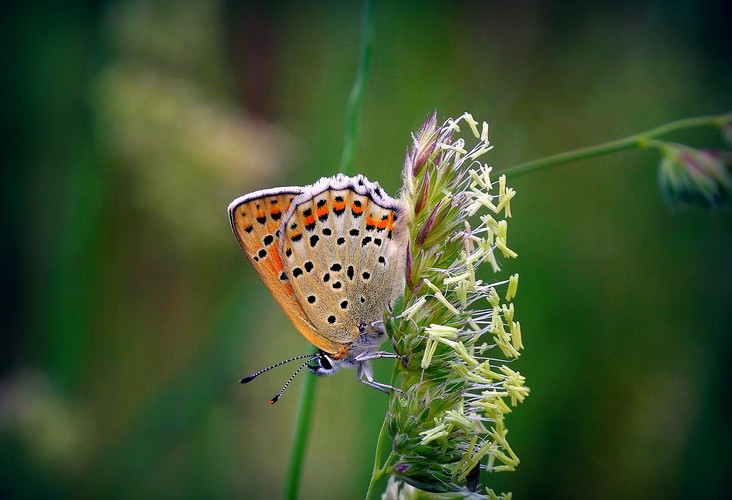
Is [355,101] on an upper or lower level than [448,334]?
upper

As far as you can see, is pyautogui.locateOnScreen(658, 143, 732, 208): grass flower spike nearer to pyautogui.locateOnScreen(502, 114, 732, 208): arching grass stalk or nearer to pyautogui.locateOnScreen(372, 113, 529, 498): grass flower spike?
pyautogui.locateOnScreen(502, 114, 732, 208): arching grass stalk

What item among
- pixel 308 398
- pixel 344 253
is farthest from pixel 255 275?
pixel 344 253

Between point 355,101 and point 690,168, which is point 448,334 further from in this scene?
point 690,168

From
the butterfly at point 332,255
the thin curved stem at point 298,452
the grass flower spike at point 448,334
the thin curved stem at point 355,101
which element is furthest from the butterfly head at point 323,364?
the thin curved stem at point 355,101

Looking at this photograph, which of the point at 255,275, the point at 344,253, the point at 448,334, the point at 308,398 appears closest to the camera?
the point at 448,334

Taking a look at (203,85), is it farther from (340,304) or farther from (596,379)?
(596,379)

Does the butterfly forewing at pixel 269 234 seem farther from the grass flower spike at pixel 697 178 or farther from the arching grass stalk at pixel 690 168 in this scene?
the grass flower spike at pixel 697 178

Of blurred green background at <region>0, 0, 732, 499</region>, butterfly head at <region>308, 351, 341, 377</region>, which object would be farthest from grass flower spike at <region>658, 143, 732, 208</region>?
blurred green background at <region>0, 0, 732, 499</region>

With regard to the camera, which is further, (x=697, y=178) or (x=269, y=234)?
(x=697, y=178)
